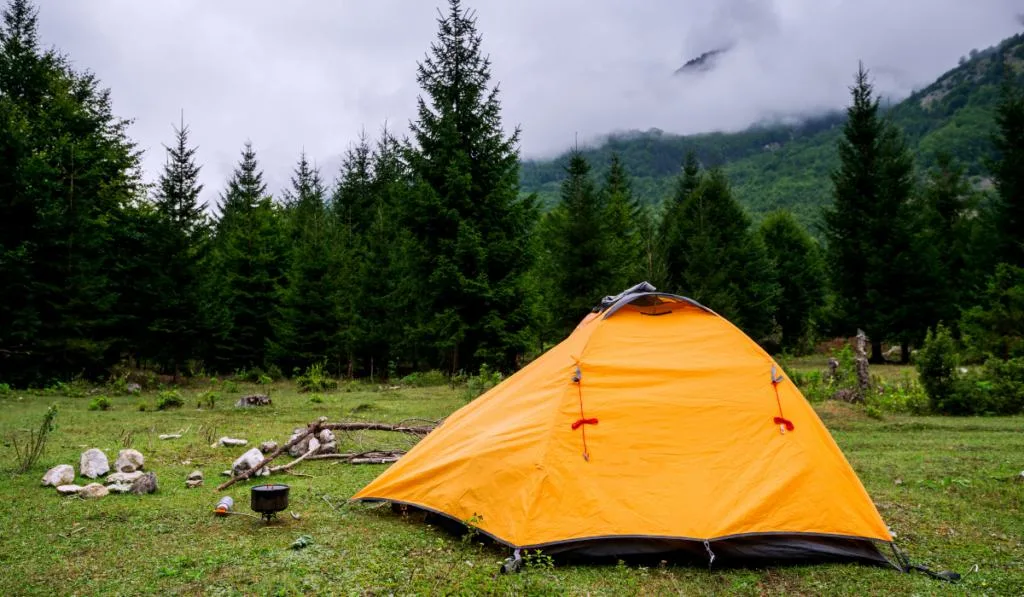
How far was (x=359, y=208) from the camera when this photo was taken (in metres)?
35.8

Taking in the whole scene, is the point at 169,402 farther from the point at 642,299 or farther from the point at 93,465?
the point at 642,299

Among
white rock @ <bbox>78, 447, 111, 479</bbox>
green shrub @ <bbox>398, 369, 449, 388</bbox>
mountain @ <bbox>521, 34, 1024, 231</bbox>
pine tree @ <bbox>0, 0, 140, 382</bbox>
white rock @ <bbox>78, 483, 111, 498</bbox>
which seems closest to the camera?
white rock @ <bbox>78, 483, 111, 498</bbox>

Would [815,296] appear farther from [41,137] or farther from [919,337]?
[41,137]

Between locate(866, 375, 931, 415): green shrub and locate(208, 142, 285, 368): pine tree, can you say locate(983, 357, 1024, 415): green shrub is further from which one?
locate(208, 142, 285, 368): pine tree

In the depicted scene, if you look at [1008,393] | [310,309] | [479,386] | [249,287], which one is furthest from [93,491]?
[249,287]

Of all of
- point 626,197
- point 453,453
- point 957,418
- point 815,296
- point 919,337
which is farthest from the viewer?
point 815,296

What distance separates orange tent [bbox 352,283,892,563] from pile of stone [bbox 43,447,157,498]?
2734 mm

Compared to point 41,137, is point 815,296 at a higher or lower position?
lower

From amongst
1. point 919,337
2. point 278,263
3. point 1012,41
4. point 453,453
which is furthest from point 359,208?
point 1012,41

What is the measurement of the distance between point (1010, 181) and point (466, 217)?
70.1ft

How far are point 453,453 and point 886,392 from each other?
43.0 feet

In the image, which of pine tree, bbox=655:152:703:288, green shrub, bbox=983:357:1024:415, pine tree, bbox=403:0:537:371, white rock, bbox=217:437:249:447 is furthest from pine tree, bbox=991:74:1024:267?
white rock, bbox=217:437:249:447

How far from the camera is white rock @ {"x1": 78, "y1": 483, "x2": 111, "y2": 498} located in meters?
6.84

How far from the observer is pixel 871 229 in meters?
26.2
